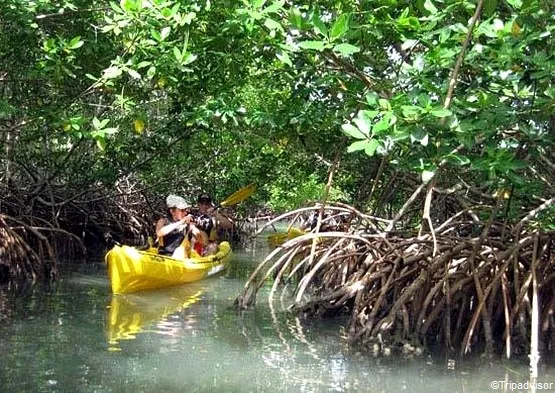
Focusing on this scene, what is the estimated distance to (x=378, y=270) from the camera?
5.38 meters

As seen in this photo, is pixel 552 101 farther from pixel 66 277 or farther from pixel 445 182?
pixel 66 277

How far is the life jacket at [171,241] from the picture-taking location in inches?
308

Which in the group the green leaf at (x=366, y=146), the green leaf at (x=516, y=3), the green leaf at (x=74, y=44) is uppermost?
the green leaf at (x=74, y=44)

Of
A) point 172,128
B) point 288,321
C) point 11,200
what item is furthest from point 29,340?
point 11,200

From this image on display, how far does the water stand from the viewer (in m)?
4.06

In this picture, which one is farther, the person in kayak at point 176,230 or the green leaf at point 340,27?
the person in kayak at point 176,230

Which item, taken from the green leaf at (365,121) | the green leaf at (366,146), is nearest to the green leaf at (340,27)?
the green leaf at (365,121)

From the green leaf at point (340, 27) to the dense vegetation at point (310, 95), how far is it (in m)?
0.01

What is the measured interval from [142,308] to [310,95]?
2.36 meters

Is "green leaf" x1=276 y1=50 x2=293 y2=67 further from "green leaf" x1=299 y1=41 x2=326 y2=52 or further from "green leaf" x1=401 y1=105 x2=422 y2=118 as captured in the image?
"green leaf" x1=401 y1=105 x2=422 y2=118

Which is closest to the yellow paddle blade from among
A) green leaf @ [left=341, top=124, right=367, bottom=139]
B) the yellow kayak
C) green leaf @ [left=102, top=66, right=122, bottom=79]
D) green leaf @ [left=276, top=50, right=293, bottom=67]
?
the yellow kayak

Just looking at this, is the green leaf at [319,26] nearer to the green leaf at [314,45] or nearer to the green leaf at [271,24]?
the green leaf at [314,45]

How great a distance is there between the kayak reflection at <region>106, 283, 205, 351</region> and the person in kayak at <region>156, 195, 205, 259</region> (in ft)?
1.33

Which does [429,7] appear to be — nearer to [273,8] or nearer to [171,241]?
[273,8]
